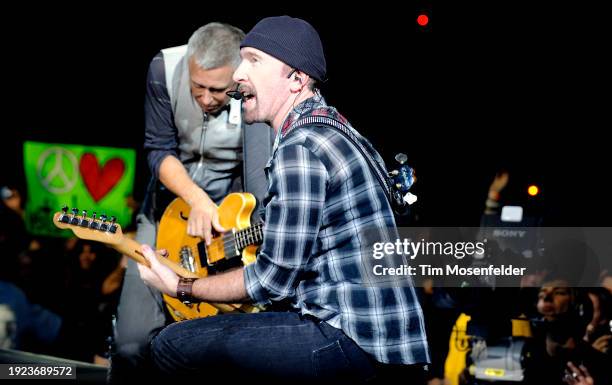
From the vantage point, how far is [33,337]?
201 inches

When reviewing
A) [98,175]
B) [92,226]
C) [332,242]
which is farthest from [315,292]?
[98,175]

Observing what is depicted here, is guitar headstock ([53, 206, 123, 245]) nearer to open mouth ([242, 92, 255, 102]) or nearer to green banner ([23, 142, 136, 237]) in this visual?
open mouth ([242, 92, 255, 102])

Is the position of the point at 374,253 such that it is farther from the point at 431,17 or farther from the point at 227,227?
the point at 431,17

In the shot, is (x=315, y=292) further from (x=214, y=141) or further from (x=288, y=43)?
(x=214, y=141)

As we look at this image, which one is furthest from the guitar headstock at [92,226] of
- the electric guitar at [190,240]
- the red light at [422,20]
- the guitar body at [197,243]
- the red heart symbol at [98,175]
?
the red heart symbol at [98,175]

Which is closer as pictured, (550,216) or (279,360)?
(279,360)

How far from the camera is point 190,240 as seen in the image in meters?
3.86

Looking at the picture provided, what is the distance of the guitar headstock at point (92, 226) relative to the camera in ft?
10.8

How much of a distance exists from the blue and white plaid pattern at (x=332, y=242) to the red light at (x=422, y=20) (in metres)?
4.16

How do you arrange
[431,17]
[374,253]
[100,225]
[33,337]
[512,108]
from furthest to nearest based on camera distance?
1. [512,108]
2. [431,17]
3. [33,337]
4. [100,225]
5. [374,253]

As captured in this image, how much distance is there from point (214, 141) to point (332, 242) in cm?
178

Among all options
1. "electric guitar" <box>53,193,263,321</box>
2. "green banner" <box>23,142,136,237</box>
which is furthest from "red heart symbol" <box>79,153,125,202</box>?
"electric guitar" <box>53,193,263,321</box>

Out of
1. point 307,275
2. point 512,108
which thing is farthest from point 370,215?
point 512,108

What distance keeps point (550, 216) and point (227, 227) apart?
4.28 metres
